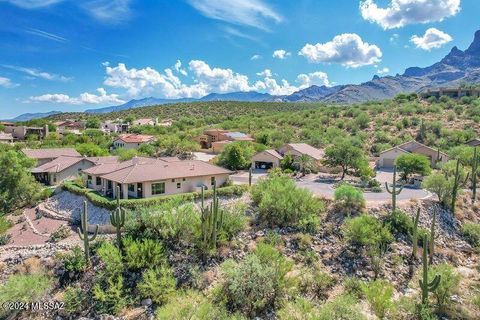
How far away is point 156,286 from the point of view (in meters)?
20.2

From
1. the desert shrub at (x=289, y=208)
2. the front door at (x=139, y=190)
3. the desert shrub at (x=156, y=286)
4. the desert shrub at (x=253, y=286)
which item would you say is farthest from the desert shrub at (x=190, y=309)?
the front door at (x=139, y=190)

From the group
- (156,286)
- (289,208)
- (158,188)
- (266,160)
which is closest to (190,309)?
(156,286)

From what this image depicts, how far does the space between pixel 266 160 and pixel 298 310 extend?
31739 millimetres

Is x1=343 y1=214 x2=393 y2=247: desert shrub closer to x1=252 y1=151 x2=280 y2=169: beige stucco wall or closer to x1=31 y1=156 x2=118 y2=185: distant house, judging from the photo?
x1=252 y1=151 x2=280 y2=169: beige stucco wall

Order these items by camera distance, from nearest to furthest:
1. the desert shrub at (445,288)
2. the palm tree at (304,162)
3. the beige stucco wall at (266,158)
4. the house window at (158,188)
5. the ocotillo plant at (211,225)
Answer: the desert shrub at (445,288)
the ocotillo plant at (211,225)
the house window at (158,188)
the palm tree at (304,162)
the beige stucco wall at (266,158)

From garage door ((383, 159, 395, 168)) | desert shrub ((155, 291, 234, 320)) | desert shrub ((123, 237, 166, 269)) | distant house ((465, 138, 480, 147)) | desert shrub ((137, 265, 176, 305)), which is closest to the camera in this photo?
desert shrub ((155, 291, 234, 320))

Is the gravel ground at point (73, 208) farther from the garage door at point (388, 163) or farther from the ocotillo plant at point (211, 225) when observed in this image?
the garage door at point (388, 163)

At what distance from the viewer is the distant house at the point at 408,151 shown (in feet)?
162

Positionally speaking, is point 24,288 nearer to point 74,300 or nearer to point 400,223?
point 74,300

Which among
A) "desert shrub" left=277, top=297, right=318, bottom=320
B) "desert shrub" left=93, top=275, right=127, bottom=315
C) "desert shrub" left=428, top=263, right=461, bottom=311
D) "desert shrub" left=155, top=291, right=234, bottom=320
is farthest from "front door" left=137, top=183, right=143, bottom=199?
"desert shrub" left=428, top=263, right=461, bottom=311

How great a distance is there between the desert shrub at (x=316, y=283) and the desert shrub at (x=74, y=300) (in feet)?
41.3

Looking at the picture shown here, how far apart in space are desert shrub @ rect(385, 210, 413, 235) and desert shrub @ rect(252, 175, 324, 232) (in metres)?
5.14

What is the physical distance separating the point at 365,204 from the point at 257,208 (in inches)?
341

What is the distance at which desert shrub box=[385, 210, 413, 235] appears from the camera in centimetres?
2645
